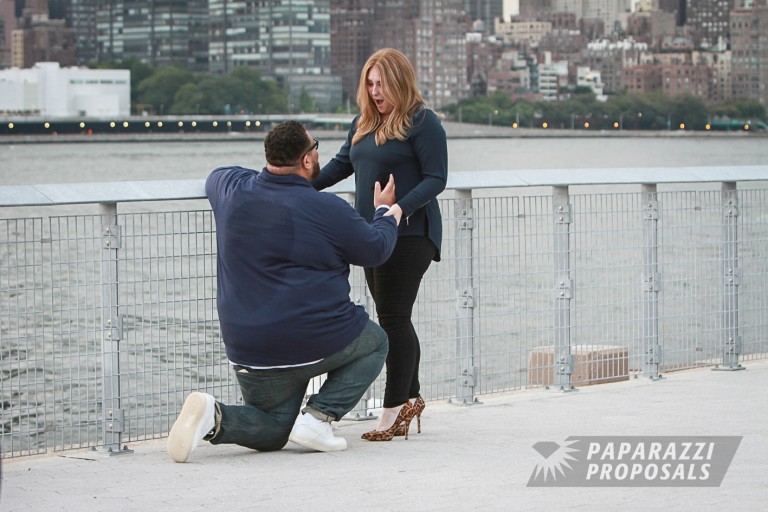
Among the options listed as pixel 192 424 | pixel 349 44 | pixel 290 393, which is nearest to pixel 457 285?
pixel 290 393

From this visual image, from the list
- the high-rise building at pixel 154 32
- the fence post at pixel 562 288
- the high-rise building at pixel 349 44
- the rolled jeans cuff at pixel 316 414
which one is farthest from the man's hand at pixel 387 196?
the high-rise building at pixel 154 32

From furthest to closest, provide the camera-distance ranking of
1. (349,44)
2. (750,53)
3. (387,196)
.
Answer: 1. (349,44)
2. (750,53)
3. (387,196)

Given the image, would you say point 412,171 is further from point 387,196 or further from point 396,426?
point 396,426

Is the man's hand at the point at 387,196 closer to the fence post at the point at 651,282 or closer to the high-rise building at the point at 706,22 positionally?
the fence post at the point at 651,282

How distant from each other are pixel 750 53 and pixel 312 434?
186 meters

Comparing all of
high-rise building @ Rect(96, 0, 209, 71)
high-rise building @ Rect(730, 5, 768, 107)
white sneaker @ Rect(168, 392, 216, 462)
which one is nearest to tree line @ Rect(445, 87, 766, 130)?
high-rise building @ Rect(730, 5, 768, 107)

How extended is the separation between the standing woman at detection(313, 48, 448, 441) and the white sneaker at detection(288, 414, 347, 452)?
0.34m

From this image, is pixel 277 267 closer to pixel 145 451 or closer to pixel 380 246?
pixel 380 246

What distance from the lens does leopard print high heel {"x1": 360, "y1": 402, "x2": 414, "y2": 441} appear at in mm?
5258

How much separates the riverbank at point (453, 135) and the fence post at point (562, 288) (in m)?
121

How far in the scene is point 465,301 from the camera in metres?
6.17

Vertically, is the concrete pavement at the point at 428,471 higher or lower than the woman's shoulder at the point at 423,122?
lower

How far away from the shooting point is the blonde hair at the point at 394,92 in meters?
5.02

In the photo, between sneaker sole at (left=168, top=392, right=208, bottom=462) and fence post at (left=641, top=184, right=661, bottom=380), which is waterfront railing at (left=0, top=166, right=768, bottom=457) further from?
sneaker sole at (left=168, top=392, right=208, bottom=462)
